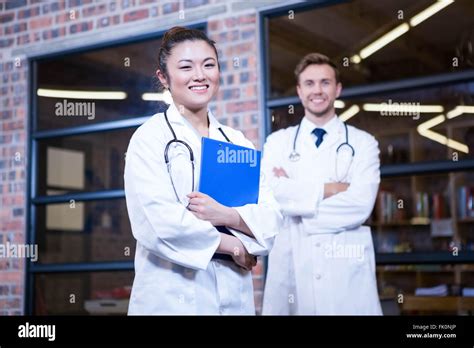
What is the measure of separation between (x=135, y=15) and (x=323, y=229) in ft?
2.98

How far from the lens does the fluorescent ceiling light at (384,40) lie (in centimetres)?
192

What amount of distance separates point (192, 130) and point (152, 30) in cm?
56

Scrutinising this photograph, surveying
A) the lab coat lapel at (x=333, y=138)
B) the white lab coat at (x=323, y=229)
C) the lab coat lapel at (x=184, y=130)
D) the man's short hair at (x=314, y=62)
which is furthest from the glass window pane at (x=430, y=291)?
the lab coat lapel at (x=184, y=130)

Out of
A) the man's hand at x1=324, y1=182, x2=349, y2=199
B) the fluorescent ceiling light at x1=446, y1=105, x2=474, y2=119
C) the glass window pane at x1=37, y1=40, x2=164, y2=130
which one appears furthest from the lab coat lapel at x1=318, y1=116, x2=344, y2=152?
the glass window pane at x1=37, y1=40, x2=164, y2=130

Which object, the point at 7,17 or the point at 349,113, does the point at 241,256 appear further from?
the point at 7,17

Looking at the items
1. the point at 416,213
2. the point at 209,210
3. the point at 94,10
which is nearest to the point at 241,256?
the point at 209,210

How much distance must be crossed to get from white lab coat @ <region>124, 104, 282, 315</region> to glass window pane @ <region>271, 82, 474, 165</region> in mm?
491

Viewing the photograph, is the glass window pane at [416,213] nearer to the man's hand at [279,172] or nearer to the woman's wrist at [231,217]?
the man's hand at [279,172]

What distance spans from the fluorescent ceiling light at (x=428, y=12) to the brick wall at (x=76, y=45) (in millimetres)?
429

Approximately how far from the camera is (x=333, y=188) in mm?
1821

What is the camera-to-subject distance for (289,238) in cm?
188

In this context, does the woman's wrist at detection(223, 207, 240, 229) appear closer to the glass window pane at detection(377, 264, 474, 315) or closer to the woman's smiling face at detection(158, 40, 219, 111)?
the woman's smiling face at detection(158, 40, 219, 111)

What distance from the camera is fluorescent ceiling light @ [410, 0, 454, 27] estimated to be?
178 cm

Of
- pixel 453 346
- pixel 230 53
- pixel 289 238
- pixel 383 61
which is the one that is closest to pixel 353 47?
pixel 383 61
